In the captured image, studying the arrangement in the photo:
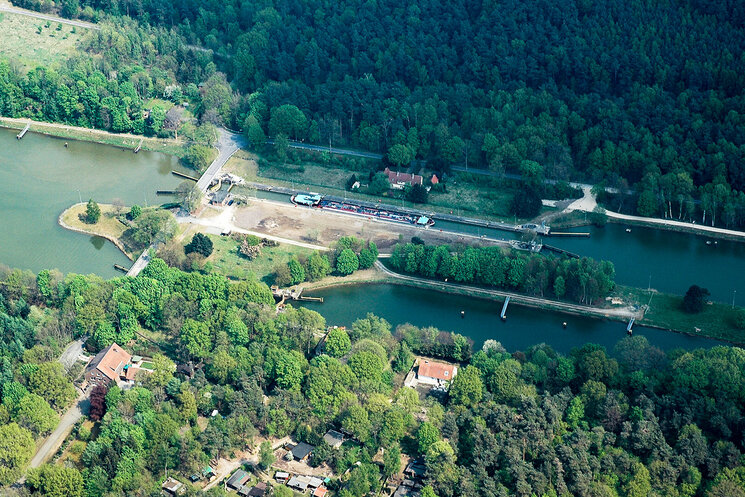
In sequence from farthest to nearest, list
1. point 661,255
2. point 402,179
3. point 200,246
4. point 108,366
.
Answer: point 402,179
point 661,255
point 200,246
point 108,366

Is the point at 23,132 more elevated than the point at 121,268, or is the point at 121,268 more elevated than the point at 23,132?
the point at 23,132

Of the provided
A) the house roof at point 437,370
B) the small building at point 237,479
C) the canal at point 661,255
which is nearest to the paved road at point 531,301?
the canal at point 661,255

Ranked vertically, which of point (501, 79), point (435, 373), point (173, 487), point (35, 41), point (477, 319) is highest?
point (501, 79)

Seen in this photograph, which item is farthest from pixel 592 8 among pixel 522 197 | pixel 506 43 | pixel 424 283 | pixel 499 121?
pixel 424 283

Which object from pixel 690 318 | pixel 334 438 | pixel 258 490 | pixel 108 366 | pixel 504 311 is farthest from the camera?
pixel 504 311

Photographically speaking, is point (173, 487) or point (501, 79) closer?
point (173, 487)

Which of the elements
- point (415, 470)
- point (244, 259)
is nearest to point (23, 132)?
point (244, 259)

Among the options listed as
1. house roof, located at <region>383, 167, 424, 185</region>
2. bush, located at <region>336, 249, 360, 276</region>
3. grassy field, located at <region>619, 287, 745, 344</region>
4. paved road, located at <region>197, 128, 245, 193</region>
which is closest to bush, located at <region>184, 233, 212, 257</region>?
bush, located at <region>336, 249, 360, 276</region>

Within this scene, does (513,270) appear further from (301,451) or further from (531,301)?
(301,451)
